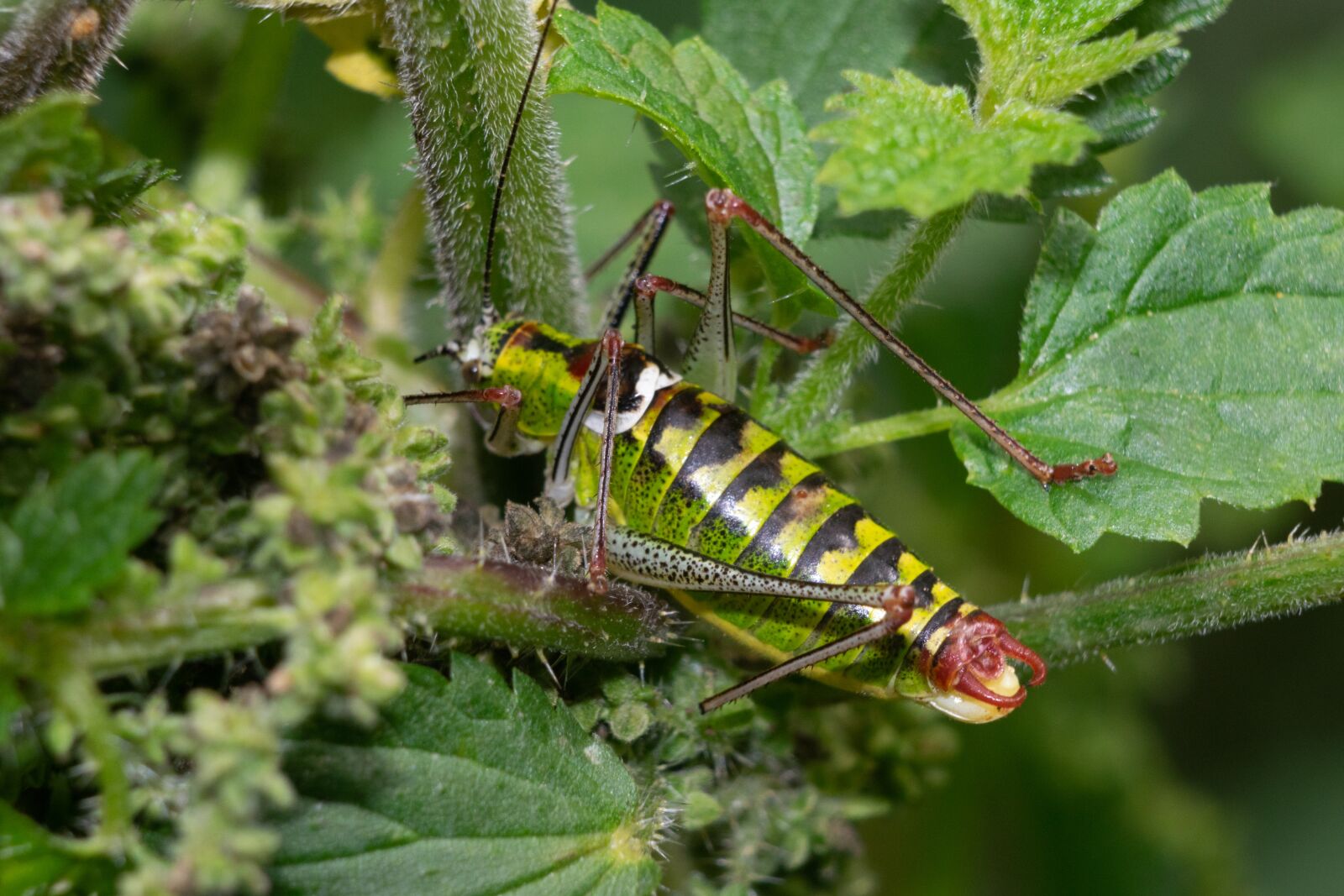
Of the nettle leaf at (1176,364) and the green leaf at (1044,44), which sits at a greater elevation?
the green leaf at (1044,44)

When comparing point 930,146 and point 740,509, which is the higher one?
point 930,146

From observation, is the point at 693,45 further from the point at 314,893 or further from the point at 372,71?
the point at 314,893

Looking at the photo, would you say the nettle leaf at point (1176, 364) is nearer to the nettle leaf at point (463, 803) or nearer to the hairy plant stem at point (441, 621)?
the hairy plant stem at point (441, 621)

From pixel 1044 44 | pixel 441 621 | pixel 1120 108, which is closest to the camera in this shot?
pixel 441 621

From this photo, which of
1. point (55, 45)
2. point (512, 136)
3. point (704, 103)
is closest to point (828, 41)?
point (704, 103)

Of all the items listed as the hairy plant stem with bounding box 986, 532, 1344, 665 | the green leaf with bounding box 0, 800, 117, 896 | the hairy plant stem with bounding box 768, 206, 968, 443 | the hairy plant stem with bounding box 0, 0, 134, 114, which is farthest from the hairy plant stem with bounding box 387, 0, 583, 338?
the green leaf with bounding box 0, 800, 117, 896

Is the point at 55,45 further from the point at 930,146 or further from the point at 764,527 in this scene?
the point at 764,527

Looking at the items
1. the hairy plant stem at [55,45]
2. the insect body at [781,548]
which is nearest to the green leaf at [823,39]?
the insect body at [781,548]
